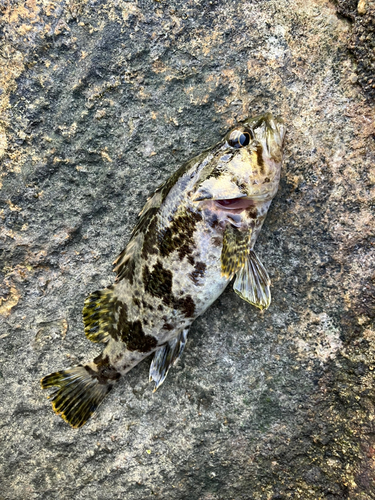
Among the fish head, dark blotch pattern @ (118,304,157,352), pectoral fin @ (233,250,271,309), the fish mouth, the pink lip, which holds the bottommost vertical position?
dark blotch pattern @ (118,304,157,352)

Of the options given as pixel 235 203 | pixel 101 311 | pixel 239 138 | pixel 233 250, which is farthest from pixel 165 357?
pixel 239 138

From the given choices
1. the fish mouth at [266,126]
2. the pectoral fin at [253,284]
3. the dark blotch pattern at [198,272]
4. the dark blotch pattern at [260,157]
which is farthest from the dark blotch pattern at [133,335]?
the fish mouth at [266,126]

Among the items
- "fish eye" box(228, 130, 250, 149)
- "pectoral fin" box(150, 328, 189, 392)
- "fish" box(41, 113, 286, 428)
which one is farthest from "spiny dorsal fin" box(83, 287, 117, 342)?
"fish eye" box(228, 130, 250, 149)

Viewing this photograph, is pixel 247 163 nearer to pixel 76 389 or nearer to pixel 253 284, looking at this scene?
pixel 253 284

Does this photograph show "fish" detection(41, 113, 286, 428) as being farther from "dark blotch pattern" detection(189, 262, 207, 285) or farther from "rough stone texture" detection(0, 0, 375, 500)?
"rough stone texture" detection(0, 0, 375, 500)

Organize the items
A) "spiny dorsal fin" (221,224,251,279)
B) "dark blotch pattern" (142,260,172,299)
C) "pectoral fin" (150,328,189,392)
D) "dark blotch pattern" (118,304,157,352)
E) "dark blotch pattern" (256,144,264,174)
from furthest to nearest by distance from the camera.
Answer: "pectoral fin" (150,328,189,392) → "dark blotch pattern" (118,304,157,352) → "dark blotch pattern" (142,260,172,299) → "spiny dorsal fin" (221,224,251,279) → "dark blotch pattern" (256,144,264,174)

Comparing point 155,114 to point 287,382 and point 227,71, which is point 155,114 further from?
point 287,382
